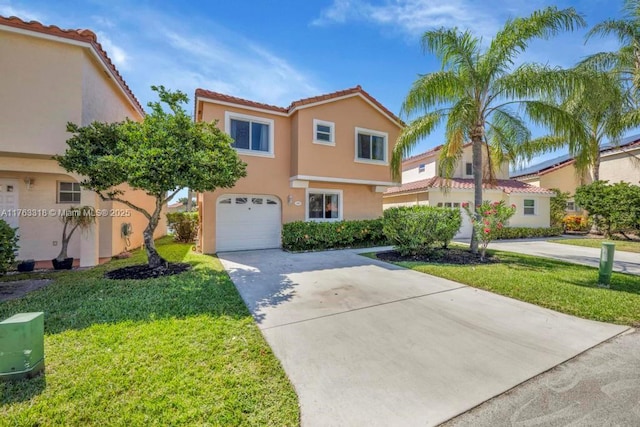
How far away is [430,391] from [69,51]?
12397 mm

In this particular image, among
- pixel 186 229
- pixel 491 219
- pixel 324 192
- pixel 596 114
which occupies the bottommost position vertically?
pixel 186 229

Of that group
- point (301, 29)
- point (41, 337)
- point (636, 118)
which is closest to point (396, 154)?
point (301, 29)

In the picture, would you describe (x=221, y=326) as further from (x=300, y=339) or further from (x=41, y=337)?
(x=41, y=337)

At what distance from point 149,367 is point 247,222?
956 cm

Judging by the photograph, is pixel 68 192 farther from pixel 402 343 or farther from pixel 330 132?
pixel 402 343

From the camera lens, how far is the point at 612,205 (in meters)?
17.1

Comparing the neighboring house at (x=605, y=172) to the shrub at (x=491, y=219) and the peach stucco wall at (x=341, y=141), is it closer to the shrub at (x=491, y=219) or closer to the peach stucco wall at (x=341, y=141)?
the shrub at (x=491, y=219)

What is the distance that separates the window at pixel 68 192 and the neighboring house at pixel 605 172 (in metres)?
21.9

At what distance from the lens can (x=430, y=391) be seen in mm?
3109

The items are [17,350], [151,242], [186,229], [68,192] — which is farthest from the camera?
[186,229]

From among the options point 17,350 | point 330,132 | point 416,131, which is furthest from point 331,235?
point 17,350

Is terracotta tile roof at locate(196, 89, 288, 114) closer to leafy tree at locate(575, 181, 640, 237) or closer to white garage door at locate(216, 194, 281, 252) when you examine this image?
white garage door at locate(216, 194, 281, 252)

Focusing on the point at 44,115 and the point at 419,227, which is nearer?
the point at 44,115

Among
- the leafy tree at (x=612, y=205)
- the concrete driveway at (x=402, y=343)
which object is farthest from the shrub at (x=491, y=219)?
the leafy tree at (x=612, y=205)
